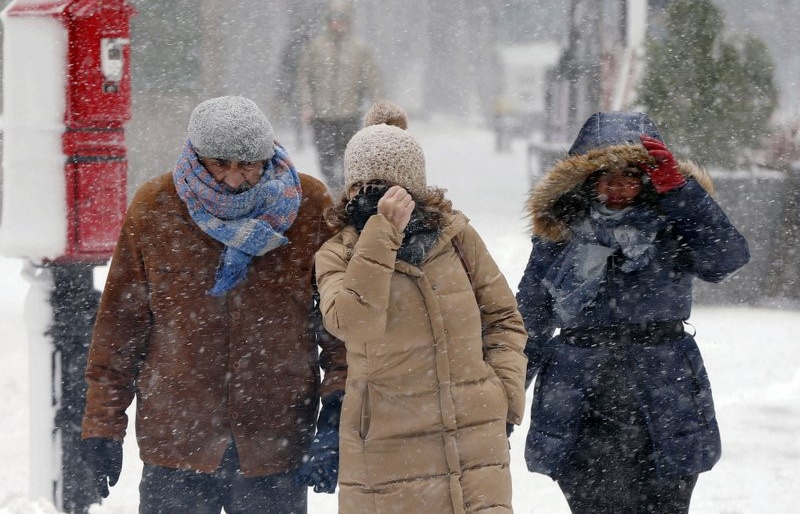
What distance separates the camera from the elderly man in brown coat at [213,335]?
116 inches

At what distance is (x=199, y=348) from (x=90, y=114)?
149cm

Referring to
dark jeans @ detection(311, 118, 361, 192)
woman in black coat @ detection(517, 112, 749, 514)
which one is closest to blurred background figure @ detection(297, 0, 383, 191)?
dark jeans @ detection(311, 118, 361, 192)

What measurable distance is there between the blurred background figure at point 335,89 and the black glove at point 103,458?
6.51 m

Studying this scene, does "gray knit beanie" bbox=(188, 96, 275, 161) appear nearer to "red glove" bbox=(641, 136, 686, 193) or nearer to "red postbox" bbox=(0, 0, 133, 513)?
"red glove" bbox=(641, 136, 686, 193)

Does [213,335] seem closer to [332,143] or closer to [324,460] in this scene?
[324,460]

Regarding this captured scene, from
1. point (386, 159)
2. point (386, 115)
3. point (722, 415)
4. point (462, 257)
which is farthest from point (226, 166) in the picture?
point (722, 415)

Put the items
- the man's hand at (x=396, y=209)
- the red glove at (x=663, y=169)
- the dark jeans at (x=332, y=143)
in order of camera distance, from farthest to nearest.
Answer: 1. the dark jeans at (x=332, y=143)
2. the red glove at (x=663, y=169)
3. the man's hand at (x=396, y=209)

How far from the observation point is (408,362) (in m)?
2.78

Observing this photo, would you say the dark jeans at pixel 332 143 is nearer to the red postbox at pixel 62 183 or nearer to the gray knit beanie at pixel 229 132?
the red postbox at pixel 62 183

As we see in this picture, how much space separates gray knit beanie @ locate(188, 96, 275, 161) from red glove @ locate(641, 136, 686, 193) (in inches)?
40.1

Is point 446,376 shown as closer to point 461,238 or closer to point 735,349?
A: point 461,238

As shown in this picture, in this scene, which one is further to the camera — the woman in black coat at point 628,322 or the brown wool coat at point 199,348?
the woman in black coat at point 628,322

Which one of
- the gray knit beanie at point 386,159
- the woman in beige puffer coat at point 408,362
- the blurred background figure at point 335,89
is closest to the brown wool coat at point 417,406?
the woman in beige puffer coat at point 408,362

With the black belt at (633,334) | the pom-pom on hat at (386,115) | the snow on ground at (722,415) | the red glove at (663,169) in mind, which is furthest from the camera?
the snow on ground at (722,415)
